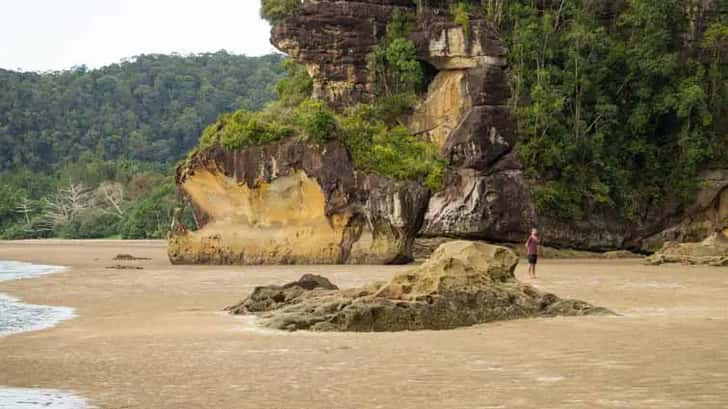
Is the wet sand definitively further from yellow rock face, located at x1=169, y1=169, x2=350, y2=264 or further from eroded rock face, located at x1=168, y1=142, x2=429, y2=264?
eroded rock face, located at x1=168, y1=142, x2=429, y2=264

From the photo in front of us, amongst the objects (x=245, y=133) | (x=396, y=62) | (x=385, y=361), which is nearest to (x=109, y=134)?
(x=396, y=62)

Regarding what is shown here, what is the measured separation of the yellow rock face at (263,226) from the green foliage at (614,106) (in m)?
11.3

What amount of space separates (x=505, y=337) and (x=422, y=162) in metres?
25.8

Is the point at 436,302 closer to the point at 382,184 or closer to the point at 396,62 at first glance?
the point at 382,184

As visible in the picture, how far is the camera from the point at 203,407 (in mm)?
8328

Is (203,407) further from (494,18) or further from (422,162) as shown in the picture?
(494,18)

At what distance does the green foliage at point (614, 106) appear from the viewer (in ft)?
134

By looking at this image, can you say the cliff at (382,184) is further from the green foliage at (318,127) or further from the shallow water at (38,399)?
the shallow water at (38,399)

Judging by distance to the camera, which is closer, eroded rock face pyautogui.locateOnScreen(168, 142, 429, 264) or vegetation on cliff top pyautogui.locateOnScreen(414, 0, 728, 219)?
eroded rock face pyautogui.locateOnScreen(168, 142, 429, 264)

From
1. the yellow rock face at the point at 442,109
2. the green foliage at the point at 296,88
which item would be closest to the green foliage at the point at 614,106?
the yellow rock face at the point at 442,109

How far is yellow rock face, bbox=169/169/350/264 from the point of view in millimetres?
33172

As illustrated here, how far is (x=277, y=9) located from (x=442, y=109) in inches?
397

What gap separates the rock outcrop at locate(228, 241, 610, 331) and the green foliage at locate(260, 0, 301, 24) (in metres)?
30.0

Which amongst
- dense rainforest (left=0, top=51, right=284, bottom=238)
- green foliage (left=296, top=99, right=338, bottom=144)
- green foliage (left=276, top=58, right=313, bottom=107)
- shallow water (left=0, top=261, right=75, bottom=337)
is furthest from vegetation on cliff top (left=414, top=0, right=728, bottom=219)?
dense rainforest (left=0, top=51, right=284, bottom=238)
